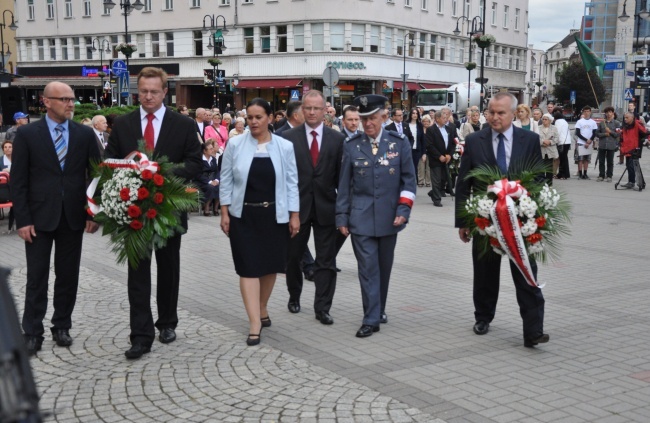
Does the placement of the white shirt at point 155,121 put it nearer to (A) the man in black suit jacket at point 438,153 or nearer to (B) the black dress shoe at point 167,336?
(B) the black dress shoe at point 167,336

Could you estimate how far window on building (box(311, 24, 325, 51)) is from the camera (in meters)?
54.8

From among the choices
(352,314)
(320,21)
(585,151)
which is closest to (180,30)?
(320,21)

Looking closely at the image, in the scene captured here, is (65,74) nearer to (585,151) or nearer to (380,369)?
(585,151)

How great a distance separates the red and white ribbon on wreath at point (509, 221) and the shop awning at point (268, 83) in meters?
50.4

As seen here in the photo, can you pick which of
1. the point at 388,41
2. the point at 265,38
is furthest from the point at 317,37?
the point at 388,41

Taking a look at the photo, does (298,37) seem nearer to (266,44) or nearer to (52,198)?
(266,44)

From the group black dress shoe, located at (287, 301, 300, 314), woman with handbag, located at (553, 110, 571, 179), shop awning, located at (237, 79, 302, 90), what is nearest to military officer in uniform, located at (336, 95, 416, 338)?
black dress shoe, located at (287, 301, 300, 314)

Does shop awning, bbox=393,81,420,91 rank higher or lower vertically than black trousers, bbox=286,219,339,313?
higher

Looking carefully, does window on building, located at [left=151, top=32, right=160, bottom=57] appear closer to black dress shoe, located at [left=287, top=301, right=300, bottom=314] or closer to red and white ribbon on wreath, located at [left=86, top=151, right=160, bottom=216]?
black dress shoe, located at [left=287, top=301, right=300, bottom=314]

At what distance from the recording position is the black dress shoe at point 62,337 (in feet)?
20.2

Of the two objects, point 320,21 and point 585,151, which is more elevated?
point 320,21

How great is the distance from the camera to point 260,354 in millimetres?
5953

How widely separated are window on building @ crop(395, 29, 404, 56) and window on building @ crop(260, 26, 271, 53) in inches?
386

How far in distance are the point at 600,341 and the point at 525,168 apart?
160cm
